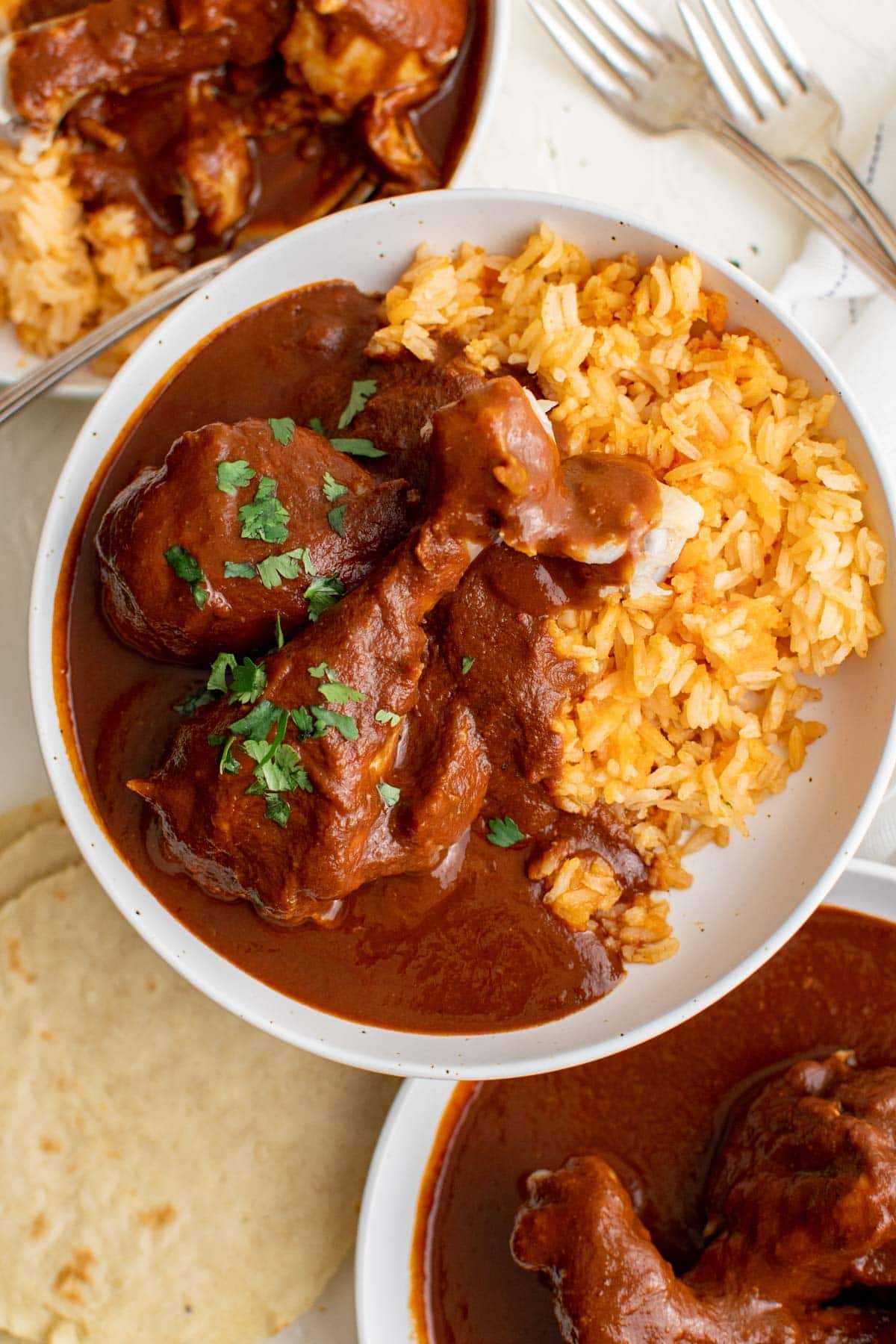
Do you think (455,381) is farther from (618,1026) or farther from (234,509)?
(618,1026)

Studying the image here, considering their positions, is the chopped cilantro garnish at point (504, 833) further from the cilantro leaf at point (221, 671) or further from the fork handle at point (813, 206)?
the fork handle at point (813, 206)

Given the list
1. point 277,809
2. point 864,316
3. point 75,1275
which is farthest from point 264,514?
point 75,1275

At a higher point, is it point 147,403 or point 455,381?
point 455,381

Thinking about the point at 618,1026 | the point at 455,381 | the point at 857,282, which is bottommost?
the point at 618,1026

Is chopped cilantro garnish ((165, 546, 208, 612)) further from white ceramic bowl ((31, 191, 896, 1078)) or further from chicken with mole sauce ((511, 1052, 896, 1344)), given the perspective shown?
chicken with mole sauce ((511, 1052, 896, 1344))


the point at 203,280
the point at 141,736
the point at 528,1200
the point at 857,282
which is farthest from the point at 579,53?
the point at 528,1200

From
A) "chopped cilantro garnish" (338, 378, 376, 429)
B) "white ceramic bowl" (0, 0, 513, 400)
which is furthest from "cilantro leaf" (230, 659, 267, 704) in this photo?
"white ceramic bowl" (0, 0, 513, 400)
